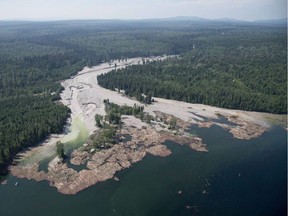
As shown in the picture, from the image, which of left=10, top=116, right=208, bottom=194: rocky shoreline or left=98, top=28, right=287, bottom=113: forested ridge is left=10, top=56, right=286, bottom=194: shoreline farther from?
left=98, top=28, right=287, bottom=113: forested ridge

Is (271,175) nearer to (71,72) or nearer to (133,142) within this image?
(133,142)

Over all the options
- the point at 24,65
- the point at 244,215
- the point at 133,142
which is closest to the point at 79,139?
the point at 133,142

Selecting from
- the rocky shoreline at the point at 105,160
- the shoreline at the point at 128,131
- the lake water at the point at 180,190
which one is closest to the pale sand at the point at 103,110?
the shoreline at the point at 128,131

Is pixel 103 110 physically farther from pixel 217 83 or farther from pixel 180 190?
pixel 180 190

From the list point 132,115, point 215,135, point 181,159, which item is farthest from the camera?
point 132,115

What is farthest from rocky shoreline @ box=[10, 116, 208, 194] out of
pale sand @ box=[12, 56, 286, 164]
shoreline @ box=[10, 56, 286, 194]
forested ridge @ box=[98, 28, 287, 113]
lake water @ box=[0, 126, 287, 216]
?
forested ridge @ box=[98, 28, 287, 113]

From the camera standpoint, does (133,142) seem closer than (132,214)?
No

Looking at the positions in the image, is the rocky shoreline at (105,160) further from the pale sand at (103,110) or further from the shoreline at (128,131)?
the pale sand at (103,110)

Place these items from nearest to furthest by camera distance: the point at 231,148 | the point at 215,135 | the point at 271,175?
the point at 271,175 → the point at 231,148 → the point at 215,135
